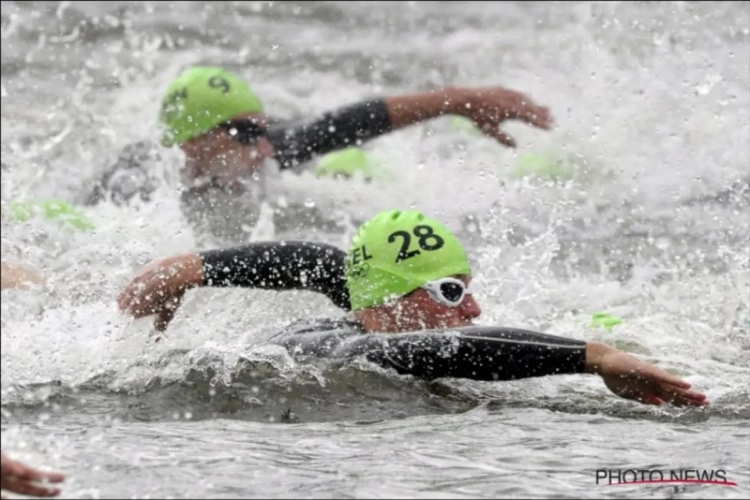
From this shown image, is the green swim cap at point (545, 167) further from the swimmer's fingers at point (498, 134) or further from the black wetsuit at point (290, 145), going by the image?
the swimmer's fingers at point (498, 134)

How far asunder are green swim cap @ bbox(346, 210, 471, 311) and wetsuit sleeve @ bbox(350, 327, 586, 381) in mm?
488

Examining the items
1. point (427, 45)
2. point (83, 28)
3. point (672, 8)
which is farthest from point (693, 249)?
point (83, 28)

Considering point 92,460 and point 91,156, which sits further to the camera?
point 91,156

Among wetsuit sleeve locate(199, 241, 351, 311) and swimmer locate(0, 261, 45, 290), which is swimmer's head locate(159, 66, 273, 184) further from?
swimmer locate(0, 261, 45, 290)

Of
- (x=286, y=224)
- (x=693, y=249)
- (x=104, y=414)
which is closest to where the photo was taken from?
(x=104, y=414)

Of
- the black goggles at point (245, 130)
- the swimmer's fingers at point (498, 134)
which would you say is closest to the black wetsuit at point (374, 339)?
the swimmer's fingers at point (498, 134)

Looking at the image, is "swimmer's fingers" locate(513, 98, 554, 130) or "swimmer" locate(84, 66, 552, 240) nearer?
"swimmer's fingers" locate(513, 98, 554, 130)

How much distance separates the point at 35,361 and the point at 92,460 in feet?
5.42

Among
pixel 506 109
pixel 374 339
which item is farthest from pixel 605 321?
pixel 374 339

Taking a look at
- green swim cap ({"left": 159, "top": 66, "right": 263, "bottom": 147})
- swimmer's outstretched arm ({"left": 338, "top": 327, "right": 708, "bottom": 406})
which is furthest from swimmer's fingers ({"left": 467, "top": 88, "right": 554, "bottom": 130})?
green swim cap ({"left": 159, "top": 66, "right": 263, "bottom": 147})

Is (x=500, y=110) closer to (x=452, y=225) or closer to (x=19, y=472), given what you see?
(x=452, y=225)

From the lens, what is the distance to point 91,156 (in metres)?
12.4

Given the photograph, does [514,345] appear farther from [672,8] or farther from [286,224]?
[672,8]

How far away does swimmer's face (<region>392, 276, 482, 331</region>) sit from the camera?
6.79 meters
